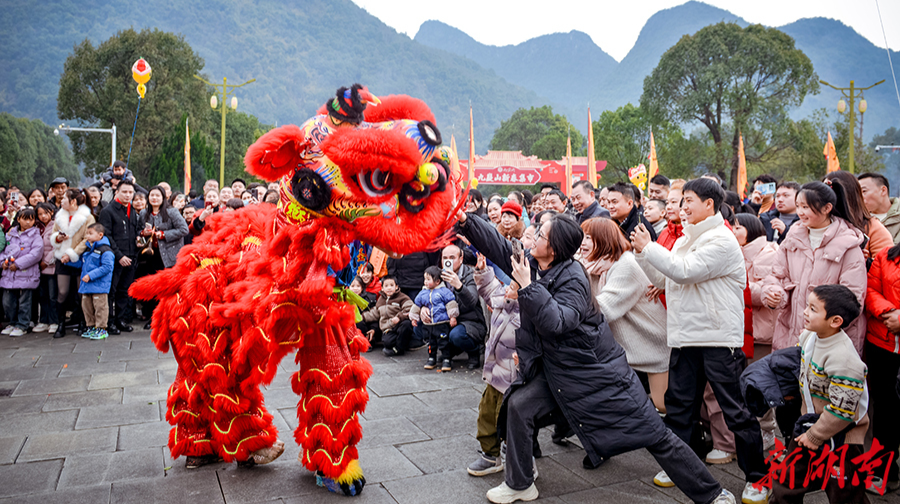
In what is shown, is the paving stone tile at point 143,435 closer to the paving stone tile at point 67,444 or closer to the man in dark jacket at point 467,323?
the paving stone tile at point 67,444

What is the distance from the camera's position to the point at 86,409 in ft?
15.6

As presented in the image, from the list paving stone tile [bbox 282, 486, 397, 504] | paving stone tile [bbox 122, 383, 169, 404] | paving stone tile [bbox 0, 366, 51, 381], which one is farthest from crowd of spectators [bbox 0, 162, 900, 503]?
paving stone tile [bbox 0, 366, 51, 381]

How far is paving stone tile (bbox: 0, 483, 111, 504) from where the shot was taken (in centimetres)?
318

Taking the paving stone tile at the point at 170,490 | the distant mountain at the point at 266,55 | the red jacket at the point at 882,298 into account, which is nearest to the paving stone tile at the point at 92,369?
the paving stone tile at the point at 170,490

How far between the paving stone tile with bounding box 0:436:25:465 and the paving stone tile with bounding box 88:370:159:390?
126cm

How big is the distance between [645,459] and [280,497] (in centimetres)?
223

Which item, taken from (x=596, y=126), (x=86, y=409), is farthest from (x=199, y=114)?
(x=86, y=409)

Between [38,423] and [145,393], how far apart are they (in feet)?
2.85

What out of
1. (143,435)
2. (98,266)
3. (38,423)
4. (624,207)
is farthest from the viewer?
(98,266)

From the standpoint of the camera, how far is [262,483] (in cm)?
342

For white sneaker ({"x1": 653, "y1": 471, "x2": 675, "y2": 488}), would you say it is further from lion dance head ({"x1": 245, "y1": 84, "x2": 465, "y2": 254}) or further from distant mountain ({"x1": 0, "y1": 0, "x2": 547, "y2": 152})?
distant mountain ({"x1": 0, "y1": 0, "x2": 547, "y2": 152})

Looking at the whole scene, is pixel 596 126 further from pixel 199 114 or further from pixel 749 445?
pixel 749 445

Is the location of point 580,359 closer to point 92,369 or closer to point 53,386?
point 53,386

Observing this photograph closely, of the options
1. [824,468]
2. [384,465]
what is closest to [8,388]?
[384,465]
